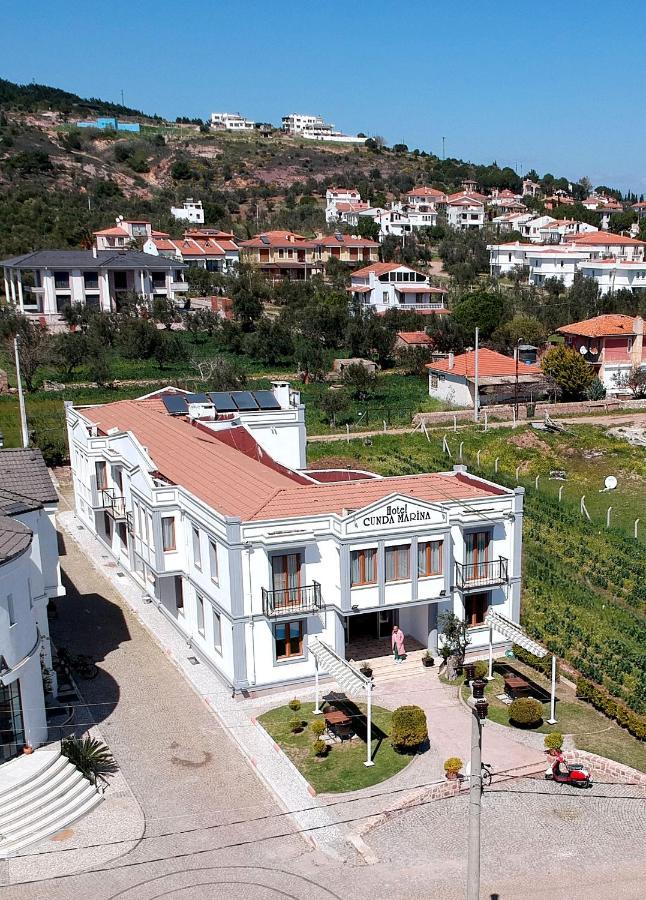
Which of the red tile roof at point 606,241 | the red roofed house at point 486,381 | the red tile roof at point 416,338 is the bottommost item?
the red roofed house at point 486,381

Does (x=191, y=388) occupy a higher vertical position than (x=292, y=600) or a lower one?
higher

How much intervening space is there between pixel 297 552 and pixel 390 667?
4.85 meters

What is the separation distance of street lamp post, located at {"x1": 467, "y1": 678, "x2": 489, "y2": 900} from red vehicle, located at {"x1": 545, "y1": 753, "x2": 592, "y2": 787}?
746 cm

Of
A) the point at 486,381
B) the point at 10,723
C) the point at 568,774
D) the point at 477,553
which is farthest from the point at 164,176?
the point at 568,774

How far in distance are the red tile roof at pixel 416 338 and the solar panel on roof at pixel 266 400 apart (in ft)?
130

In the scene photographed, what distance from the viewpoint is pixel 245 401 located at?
3859cm

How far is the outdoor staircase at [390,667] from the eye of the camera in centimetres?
2616

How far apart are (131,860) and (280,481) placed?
13336mm

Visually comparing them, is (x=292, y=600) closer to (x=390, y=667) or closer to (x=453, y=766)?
(x=390, y=667)

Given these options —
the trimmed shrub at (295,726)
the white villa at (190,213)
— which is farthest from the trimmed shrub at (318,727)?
the white villa at (190,213)

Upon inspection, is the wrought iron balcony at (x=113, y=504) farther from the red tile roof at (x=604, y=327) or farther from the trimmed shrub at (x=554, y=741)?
the red tile roof at (x=604, y=327)

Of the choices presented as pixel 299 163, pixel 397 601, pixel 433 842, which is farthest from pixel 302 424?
pixel 299 163

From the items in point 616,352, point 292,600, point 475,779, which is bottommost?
point 292,600

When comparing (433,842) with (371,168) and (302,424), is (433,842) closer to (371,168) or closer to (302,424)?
(302,424)
